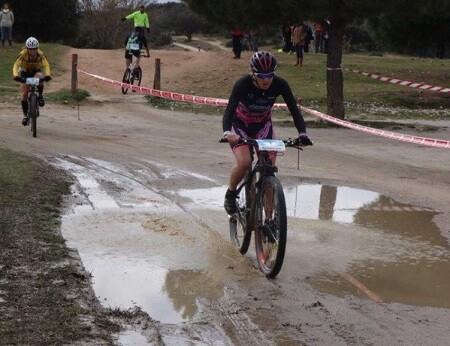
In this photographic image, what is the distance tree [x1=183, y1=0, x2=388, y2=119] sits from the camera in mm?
19844

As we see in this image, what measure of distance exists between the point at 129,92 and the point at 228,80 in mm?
3954

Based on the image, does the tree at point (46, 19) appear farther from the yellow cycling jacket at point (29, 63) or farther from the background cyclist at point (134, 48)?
the yellow cycling jacket at point (29, 63)

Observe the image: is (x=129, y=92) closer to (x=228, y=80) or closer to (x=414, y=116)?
(x=228, y=80)

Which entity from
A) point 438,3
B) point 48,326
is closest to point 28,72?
point 438,3

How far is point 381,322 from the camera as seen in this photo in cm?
635

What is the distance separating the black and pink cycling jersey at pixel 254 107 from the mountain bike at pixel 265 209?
0.25 metres

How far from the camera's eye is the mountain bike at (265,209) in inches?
287

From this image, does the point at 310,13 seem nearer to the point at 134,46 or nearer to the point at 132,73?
the point at 134,46

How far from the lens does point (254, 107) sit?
835 cm

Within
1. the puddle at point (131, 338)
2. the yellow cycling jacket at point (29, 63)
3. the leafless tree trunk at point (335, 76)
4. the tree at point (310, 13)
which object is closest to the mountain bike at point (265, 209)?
the puddle at point (131, 338)

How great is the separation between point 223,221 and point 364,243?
1711 mm

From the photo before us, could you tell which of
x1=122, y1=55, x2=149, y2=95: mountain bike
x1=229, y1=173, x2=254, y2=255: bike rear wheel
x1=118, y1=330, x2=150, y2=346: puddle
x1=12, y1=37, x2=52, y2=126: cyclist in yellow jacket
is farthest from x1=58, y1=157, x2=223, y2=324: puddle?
x1=122, y1=55, x2=149, y2=95: mountain bike

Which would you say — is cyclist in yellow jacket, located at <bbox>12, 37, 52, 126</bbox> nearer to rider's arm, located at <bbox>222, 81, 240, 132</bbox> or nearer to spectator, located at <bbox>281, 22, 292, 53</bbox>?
rider's arm, located at <bbox>222, 81, 240, 132</bbox>

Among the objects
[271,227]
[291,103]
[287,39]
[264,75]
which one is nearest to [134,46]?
[287,39]
